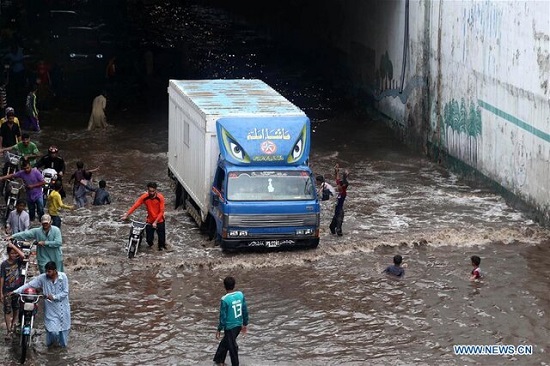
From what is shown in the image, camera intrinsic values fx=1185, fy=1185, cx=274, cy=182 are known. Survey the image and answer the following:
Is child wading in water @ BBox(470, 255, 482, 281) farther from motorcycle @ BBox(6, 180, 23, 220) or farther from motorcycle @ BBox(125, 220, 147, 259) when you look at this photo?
motorcycle @ BBox(6, 180, 23, 220)

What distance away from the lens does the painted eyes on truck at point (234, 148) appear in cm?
2248

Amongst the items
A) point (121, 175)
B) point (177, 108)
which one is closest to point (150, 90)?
point (121, 175)

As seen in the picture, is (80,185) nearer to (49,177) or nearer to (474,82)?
(49,177)

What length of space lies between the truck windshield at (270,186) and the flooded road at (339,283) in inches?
46.0

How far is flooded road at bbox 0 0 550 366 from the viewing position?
59.5ft

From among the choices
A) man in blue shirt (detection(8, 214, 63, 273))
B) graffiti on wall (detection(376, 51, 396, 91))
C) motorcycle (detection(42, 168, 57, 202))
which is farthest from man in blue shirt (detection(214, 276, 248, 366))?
graffiti on wall (detection(376, 51, 396, 91))

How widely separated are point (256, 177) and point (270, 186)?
32 centimetres

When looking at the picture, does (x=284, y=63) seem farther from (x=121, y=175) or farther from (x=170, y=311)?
(x=170, y=311)

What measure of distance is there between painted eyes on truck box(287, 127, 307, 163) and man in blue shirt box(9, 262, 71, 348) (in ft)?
21.9

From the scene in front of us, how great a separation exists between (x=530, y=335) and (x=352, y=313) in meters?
2.97

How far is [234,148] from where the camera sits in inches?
886

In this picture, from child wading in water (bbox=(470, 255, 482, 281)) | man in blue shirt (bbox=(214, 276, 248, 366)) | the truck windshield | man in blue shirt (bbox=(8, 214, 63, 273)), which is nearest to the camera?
man in blue shirt (bbox=(214, 276, 248, 366))

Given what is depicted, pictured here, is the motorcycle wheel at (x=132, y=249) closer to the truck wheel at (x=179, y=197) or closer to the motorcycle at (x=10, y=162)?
the truck wheel at (x=179, y=197)

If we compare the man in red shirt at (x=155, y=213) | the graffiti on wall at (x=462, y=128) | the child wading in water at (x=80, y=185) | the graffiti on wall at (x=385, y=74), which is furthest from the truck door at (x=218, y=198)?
the graffiti on wall at (x=385, y=74)
